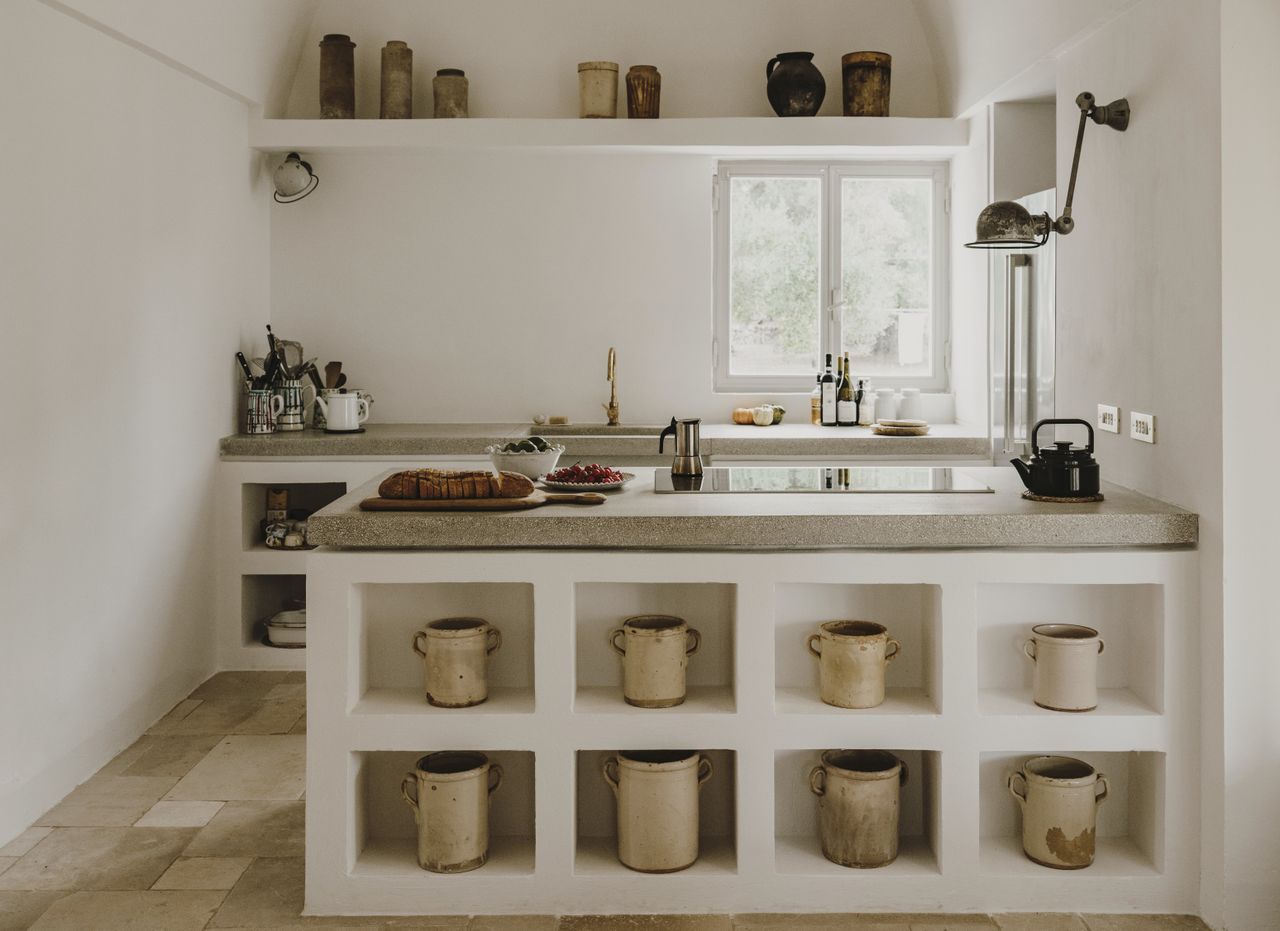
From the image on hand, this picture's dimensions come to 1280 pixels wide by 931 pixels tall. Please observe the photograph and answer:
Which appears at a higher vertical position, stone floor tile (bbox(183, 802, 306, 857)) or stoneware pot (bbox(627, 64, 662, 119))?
stoneware pot (bbox(627, 64, 662, 119))

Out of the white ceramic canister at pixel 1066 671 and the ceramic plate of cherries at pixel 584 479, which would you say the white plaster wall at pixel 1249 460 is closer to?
the white ceramic canister at pixel 1066 671

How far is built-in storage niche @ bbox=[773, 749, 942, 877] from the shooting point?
3355 mm

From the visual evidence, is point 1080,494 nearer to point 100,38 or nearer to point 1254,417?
point 1254,417

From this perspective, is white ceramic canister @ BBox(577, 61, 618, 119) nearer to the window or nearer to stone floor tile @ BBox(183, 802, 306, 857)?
the window

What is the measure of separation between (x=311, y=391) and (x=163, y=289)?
1.21 meters

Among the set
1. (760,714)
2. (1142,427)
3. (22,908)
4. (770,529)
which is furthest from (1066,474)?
(22,908)

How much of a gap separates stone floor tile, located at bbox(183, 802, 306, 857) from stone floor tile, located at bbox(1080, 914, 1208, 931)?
7.09 ft

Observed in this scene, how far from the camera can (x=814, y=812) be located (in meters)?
3.49

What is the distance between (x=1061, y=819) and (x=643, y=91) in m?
4.00

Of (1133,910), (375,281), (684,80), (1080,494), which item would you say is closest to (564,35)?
(684,80)

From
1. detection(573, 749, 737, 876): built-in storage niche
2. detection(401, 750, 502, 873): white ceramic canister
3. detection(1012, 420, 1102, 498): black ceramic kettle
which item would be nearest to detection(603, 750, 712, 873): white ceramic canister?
detection(573, 749, 737, 876): built-in storage niche

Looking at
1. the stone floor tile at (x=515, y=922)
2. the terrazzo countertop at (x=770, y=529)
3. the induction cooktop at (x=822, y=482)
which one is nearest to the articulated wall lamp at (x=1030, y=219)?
the induction cooktop at (x=822, y=482)

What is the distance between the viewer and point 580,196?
6.38m

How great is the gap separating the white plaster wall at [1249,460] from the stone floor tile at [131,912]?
2575 millimetres
